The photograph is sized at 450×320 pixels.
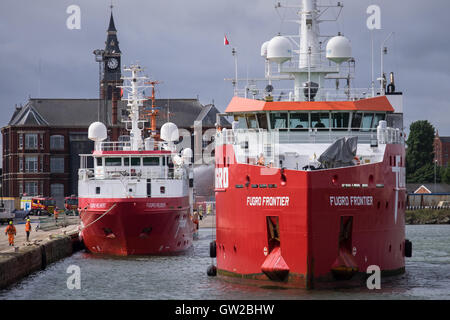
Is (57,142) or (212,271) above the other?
(57,142)

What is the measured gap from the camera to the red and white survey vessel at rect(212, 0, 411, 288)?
28.2 meters

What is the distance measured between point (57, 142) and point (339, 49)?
263 ft

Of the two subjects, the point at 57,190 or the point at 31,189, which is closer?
the point at 31,189

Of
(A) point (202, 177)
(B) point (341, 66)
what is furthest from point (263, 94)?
(A) point (202, 177)

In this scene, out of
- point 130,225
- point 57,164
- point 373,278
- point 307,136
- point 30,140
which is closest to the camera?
point 373,278

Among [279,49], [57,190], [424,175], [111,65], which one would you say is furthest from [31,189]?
[279,49]

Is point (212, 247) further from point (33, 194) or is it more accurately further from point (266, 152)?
point (33, 194)

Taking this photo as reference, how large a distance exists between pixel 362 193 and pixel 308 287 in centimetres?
396

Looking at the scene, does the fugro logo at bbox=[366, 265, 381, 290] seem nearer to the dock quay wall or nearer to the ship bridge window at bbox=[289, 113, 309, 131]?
the ship bridge window at bbox=[289, 113, 309, 131]

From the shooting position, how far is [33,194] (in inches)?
4264

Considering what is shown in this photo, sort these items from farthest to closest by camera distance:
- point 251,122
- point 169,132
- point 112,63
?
point 112,63
point 169,132
point 251,122

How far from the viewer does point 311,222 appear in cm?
2786

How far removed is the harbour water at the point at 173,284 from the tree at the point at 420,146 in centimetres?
8427

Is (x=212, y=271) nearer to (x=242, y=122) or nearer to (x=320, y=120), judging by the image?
(x=242, y=122)
